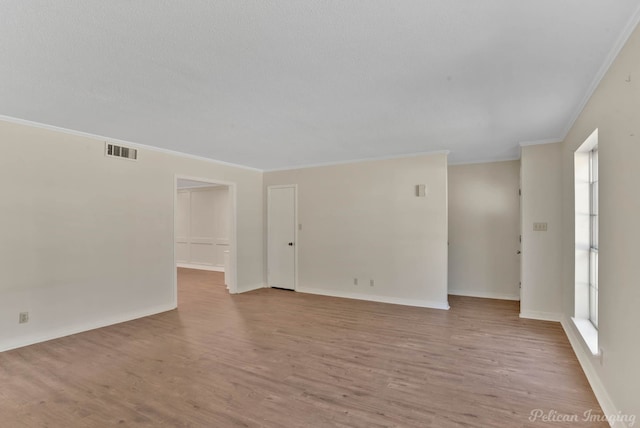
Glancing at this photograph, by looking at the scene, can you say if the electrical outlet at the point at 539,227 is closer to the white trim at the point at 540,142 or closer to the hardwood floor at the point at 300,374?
the white trim at the point at 540,142

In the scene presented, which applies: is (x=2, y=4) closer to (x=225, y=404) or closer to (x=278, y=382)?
(x=225, y=404)

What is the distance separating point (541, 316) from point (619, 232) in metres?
3.01

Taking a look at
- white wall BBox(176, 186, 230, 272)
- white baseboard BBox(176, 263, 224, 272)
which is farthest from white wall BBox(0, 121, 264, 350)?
white baseboard BBox(176, 263, 224, 272)

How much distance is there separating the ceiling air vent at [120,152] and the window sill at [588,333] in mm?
5663

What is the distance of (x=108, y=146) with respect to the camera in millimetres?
4203

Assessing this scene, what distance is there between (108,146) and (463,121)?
452cm

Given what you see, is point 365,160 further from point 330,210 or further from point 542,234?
point 542,234

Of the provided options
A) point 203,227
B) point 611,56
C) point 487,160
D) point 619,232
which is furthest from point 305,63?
point 203,227

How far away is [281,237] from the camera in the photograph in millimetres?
A: 6578

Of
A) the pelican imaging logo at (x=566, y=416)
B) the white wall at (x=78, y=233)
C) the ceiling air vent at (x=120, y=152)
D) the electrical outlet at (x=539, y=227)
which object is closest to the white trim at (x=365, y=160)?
the electrical outlet at (x=539, y=227)

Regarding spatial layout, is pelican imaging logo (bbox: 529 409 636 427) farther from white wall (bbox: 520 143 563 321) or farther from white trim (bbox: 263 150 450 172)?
white trim (bbox: 263 150 450 172)

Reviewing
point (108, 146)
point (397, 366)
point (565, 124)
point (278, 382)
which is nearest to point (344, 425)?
point (278, 382)

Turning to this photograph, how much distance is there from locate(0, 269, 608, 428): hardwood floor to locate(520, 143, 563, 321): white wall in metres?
0.30

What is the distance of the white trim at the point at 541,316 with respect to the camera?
4.36m
